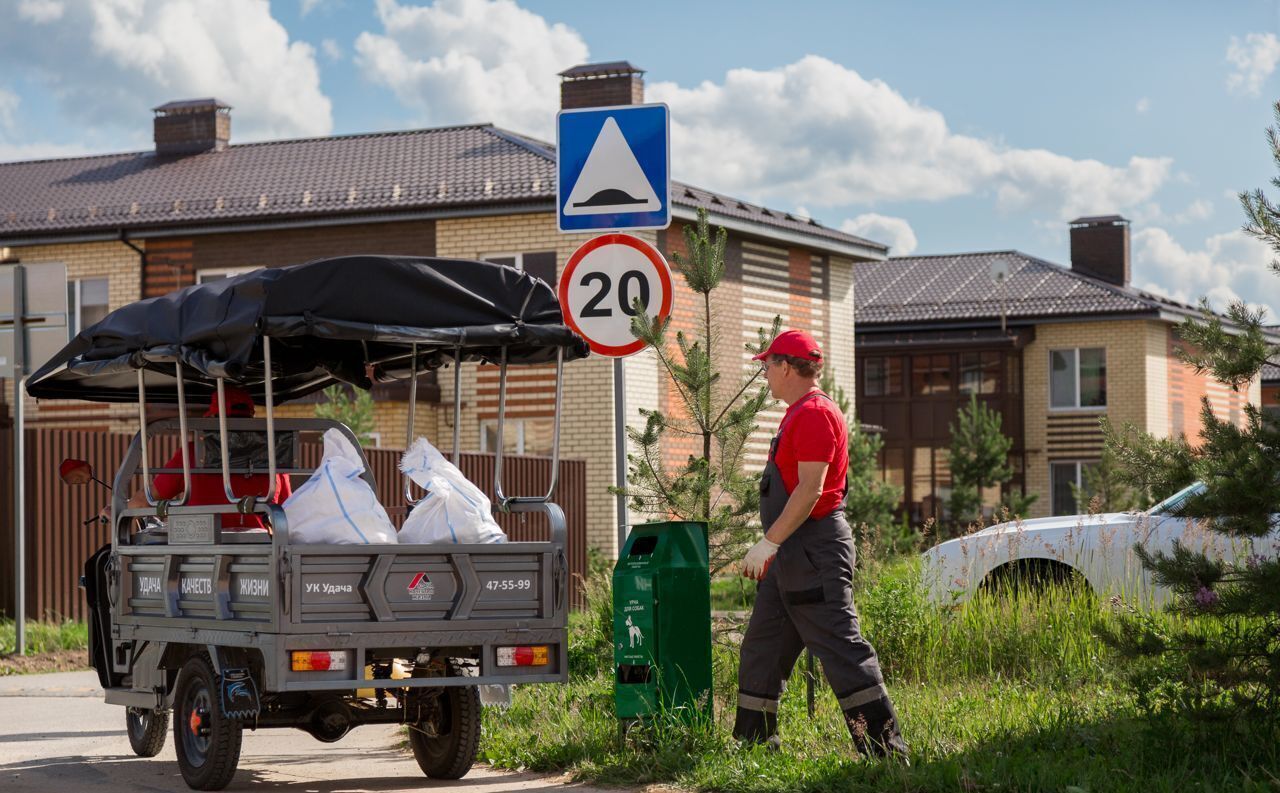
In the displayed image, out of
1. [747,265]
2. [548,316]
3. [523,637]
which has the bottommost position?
[523,637]

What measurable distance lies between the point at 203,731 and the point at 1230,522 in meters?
4.64

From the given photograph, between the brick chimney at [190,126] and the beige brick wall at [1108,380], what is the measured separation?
23.1 meters

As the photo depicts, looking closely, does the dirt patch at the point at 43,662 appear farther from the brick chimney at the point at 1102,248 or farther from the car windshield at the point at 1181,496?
the brick chimney at the point at 1102,248

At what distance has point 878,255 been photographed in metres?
36.2

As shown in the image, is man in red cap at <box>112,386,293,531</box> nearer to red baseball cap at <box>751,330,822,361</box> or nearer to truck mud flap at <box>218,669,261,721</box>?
truck mud flap at <box>218,669,261,721</box>

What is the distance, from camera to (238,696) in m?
7.54

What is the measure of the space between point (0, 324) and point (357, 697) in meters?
8.44

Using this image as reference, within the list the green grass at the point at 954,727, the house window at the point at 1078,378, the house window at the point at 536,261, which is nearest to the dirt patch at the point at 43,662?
the green grass at the point at 954,727

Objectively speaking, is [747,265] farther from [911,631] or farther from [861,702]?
[861,702]

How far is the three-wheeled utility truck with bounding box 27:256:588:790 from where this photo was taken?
7457 millimetres

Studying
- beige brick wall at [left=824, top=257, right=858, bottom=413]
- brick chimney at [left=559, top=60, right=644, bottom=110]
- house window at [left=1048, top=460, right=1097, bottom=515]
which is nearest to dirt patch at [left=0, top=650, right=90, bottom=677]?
brick chimney at [left=559, top=60, right=644, bottom=110]

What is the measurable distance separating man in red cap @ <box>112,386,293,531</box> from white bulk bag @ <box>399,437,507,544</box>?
1.02 metres

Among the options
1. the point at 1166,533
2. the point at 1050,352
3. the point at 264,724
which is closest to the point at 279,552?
the point at 264,724

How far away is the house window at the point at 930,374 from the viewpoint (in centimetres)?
4731
